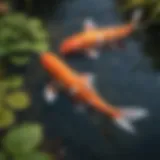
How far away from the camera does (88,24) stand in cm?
101

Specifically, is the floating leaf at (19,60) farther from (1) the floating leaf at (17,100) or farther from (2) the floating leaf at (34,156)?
(2) the floating leaf at (34,156)

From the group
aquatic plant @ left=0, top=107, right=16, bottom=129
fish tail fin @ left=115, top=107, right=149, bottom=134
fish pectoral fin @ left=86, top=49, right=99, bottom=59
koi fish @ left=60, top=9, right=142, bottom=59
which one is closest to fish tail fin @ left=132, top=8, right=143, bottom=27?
koi fish @ left=60, top=9, right=142, bottom=59

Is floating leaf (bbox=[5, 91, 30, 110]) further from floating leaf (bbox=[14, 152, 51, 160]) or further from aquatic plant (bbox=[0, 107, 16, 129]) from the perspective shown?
floating leaf (bbox=[14, 152, 51, 160])

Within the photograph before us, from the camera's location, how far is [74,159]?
0.79m

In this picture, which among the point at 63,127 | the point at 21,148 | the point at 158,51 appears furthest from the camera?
the point at 158,51

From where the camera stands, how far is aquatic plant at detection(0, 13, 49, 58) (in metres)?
0.88

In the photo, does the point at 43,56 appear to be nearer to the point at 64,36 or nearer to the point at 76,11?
the point at 64,36

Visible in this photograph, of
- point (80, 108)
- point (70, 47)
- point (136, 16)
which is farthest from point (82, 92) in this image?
point (136, 16)

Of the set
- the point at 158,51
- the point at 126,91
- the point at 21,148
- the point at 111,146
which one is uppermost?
the point at 158,51

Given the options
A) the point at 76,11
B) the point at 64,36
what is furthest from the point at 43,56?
the point at 76,11

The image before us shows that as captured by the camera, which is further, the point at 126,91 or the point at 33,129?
the point at 126,91

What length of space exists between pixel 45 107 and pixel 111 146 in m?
0.16

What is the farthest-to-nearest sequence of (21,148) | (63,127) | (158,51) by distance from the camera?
1. (158,51)
2. (63,127)
3. (21,148)

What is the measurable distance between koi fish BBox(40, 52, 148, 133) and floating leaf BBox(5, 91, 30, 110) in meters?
0.05
